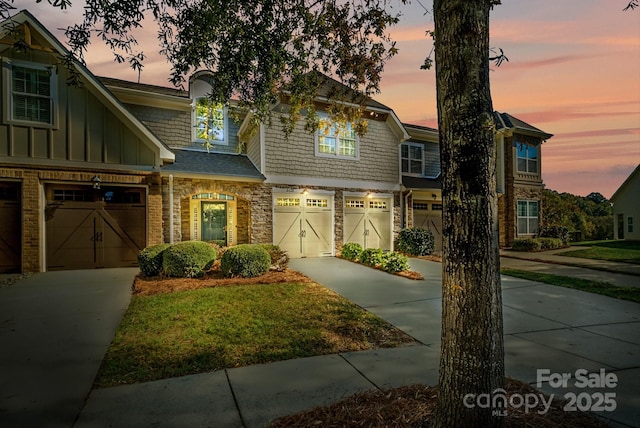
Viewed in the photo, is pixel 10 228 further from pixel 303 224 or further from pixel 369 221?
pixel 369 221

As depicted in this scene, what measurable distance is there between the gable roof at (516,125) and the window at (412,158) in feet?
15.5

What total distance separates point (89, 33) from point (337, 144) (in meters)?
10.8

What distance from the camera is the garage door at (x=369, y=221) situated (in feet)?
47.6

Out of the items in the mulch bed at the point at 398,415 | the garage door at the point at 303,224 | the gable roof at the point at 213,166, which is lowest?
the mulch bed at the point at 398,415

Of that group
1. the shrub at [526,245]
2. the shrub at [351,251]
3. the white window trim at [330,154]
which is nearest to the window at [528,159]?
the shrub at [526,245]

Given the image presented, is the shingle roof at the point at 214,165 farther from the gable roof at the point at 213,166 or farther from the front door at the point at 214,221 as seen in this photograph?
the front door at the point at 214,221

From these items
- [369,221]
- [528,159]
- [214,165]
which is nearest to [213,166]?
[214,165]

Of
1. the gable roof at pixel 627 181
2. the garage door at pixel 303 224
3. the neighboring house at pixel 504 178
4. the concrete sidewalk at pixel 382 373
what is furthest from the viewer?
the gable roof at pixel 627 181

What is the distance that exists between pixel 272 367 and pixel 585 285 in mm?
8817

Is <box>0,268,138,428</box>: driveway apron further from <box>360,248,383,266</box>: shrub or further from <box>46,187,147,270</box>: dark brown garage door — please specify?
<box>360,248,383,266</box>: shrub

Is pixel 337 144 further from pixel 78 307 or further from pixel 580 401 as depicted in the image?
→ pixel 580 401

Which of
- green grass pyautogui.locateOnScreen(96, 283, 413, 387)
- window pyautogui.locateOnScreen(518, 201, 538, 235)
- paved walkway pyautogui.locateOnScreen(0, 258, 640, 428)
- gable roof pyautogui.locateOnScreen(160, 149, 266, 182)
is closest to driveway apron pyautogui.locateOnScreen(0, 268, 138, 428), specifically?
paved walkway pyautogui.locateOnScreen(0, 258, 640, 428)

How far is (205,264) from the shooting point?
934 centimetres

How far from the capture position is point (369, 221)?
14969 millimetres
